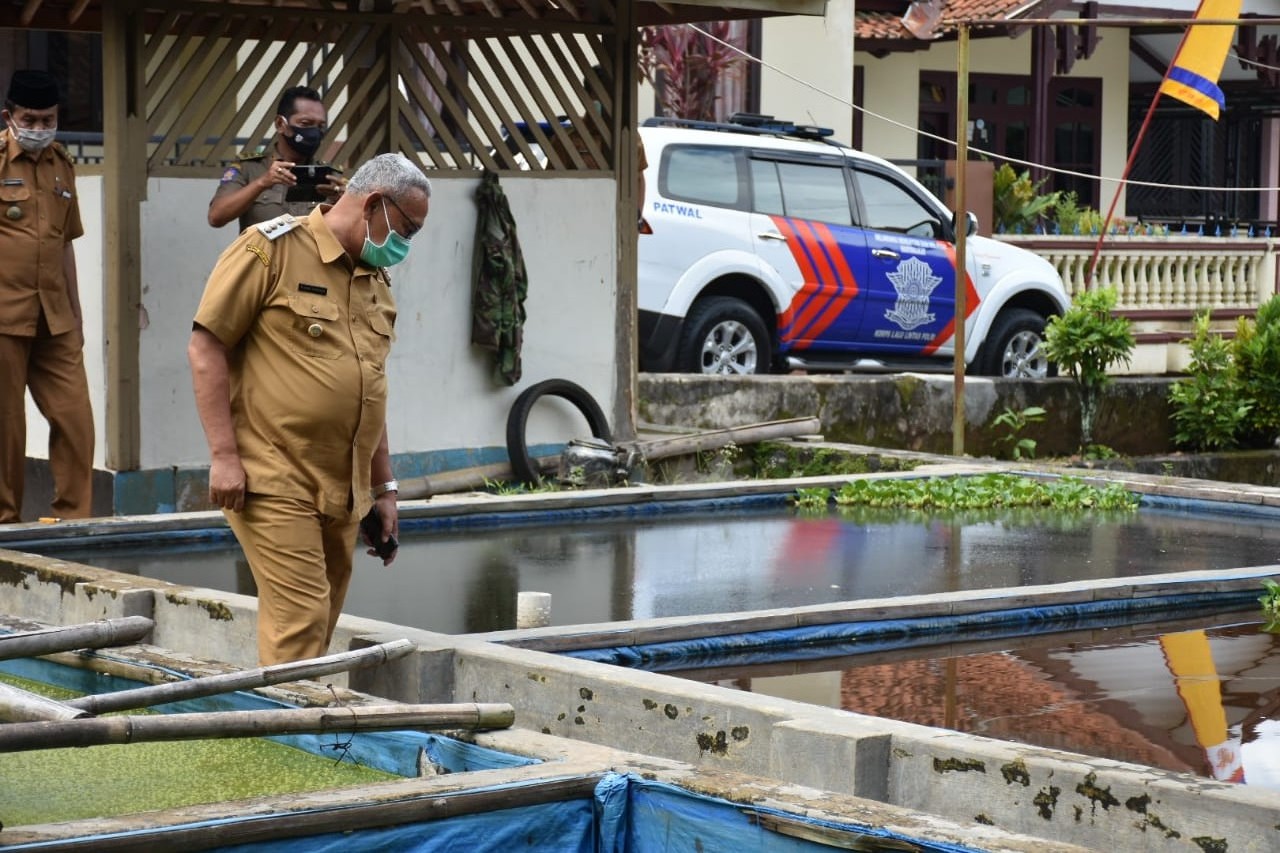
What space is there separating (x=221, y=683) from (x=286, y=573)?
2.92 feet

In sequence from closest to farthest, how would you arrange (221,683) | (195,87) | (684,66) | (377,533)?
(221,683), (377,533), (195,87), (684,66)

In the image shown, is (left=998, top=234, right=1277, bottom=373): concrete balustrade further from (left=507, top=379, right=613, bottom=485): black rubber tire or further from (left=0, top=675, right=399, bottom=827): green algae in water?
(left=0, top=675, right=399, bottom=827): green algae in water

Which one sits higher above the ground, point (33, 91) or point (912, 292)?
point (33, 91)

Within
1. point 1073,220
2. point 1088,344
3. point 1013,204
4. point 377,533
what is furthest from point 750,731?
point 1073,220

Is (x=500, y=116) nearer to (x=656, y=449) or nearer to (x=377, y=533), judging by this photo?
(x=656, y=449)

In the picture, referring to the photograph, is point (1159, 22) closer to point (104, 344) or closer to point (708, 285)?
point (708, 285)

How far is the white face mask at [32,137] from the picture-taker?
920cm

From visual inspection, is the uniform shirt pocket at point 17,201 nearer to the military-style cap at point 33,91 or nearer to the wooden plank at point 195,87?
the military-style cap at point 33,91

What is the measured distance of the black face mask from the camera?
31.4 feet

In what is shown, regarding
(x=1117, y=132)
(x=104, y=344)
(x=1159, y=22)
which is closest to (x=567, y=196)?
(x=104, y=344)

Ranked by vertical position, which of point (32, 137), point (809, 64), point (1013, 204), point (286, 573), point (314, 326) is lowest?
point (286, 573)

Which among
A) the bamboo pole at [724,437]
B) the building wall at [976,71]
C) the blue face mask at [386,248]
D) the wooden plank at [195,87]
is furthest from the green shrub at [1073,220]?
the blue face mask at [386,248]

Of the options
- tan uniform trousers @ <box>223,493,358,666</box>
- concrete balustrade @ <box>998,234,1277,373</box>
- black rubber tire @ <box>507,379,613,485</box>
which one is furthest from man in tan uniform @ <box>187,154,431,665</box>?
concrete balustrade @ <box>998,234,1277,373</box>

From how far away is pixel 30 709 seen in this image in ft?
15.7
